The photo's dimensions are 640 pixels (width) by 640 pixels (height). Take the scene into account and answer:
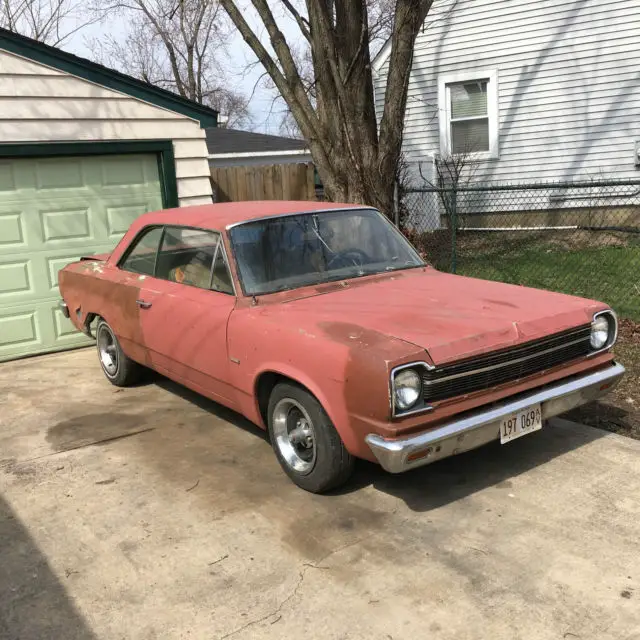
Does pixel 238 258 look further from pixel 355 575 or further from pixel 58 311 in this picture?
pixel 58 311

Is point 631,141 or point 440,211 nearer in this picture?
point 631,141

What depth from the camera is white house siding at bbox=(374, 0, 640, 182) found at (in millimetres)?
12703

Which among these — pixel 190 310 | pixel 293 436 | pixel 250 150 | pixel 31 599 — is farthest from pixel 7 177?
pixel 250 150

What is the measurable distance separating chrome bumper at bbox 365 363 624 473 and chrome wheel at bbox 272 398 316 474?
2.13 ft

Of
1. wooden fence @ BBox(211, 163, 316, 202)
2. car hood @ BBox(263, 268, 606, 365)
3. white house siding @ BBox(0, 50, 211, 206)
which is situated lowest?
car hood @ BBox(263, 268, 606, 365)

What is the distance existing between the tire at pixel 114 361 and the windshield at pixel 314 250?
203 cm

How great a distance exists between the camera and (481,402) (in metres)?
3.51

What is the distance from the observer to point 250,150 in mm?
17234

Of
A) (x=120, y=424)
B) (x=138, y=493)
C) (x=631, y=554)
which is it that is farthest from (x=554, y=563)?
(x=120, y=424)

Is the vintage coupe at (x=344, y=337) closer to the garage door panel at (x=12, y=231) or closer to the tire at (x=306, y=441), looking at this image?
the tire at (x=306, y=441)

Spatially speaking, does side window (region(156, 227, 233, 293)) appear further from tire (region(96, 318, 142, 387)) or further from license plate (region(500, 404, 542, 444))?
license plate (region(500, 404, 542, 444))

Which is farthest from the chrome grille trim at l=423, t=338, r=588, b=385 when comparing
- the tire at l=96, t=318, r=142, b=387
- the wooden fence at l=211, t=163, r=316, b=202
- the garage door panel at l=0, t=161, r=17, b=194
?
the wooden fence at l=211, t=163, r=316, b=202

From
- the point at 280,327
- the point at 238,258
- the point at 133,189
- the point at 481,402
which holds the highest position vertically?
the point at 133,189

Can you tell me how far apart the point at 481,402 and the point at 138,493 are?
2.10 metres
